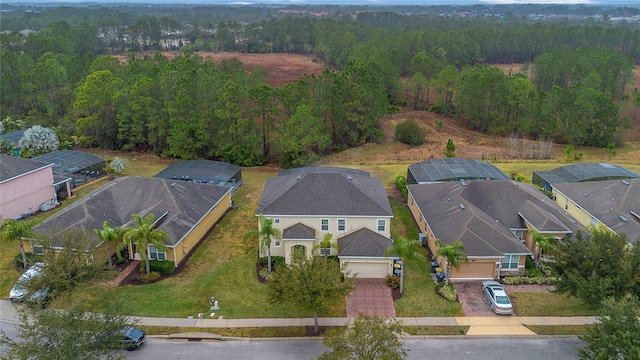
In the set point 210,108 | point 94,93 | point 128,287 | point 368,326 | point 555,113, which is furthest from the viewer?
point 555,113

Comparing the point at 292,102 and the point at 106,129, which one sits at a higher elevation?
the point at 292,102

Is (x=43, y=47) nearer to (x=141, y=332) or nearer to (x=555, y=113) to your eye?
(x=141, y=332)

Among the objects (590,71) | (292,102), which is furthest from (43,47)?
(590,71)

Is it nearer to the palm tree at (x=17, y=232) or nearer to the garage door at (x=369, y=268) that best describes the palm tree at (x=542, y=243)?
the garage door at (x=369, y=268)

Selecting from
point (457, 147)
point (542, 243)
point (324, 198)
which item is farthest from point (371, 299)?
point (457, 147)

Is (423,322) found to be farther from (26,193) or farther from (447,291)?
(26,193)

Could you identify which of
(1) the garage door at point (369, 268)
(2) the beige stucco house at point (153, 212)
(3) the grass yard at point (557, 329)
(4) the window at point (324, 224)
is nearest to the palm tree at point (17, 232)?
(2) the beige stucco house at point (153, 212)
